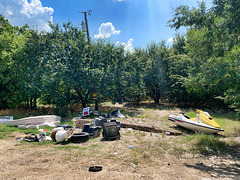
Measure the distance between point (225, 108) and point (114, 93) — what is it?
408 inches

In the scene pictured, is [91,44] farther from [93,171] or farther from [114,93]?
[93,171]

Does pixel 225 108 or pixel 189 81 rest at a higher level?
pixel 189 81

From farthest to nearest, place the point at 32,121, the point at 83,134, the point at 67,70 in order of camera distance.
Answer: the point at 67,70, the point at 32,121, the point at 83,134

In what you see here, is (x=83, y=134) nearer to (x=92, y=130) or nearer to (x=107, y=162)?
(x=92, y=130)

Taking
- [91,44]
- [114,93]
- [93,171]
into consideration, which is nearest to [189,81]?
[93,171]

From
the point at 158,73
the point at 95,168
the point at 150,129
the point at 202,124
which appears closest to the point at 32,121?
the point at 150,129

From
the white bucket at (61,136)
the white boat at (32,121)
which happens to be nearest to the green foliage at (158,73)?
the white boat at (32,121)

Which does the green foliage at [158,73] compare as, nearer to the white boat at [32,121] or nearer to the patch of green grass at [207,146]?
the white boat at [32,121]

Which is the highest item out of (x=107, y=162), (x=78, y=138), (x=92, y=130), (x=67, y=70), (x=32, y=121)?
(x=67, y=70)

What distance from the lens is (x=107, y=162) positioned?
4.30m

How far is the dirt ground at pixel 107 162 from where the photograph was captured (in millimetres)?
3576

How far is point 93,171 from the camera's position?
3752 millimetres

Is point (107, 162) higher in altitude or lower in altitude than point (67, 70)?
lower

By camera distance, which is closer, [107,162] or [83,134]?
[107,162]
